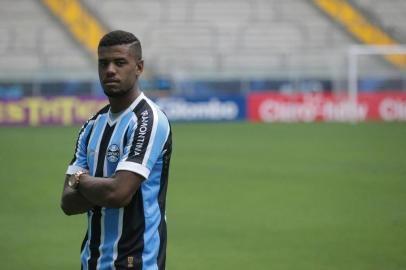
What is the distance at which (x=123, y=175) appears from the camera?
161 inches

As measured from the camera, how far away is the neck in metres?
4.19

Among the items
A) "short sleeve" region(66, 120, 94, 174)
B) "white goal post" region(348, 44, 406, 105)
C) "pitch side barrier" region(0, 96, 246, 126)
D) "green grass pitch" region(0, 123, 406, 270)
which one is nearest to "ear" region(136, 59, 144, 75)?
"short sleeve" region(66, 120, 94, 174)

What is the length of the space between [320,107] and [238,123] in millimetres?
3282

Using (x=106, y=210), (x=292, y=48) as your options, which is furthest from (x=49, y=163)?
(x=292, y=48)

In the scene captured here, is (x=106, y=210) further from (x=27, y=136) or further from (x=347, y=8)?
(x=347, y=8)

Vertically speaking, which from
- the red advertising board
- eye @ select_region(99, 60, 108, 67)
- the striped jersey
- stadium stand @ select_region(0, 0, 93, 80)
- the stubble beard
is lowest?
the red advertising board

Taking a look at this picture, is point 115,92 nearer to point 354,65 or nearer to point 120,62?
point 120,62

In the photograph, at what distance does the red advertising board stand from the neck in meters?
26.2

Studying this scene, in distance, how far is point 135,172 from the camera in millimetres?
4086

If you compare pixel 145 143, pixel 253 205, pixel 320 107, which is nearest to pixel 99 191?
pixel 145 143

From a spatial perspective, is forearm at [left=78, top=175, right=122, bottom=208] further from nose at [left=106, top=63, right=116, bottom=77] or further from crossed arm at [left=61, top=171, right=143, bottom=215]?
nose at [left=106, top=63, right=116, bottom=77]

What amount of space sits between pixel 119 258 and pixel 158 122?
712 millimetres

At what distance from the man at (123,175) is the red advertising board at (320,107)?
1032 inches

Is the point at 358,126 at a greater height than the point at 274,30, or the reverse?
the point at 274,30
